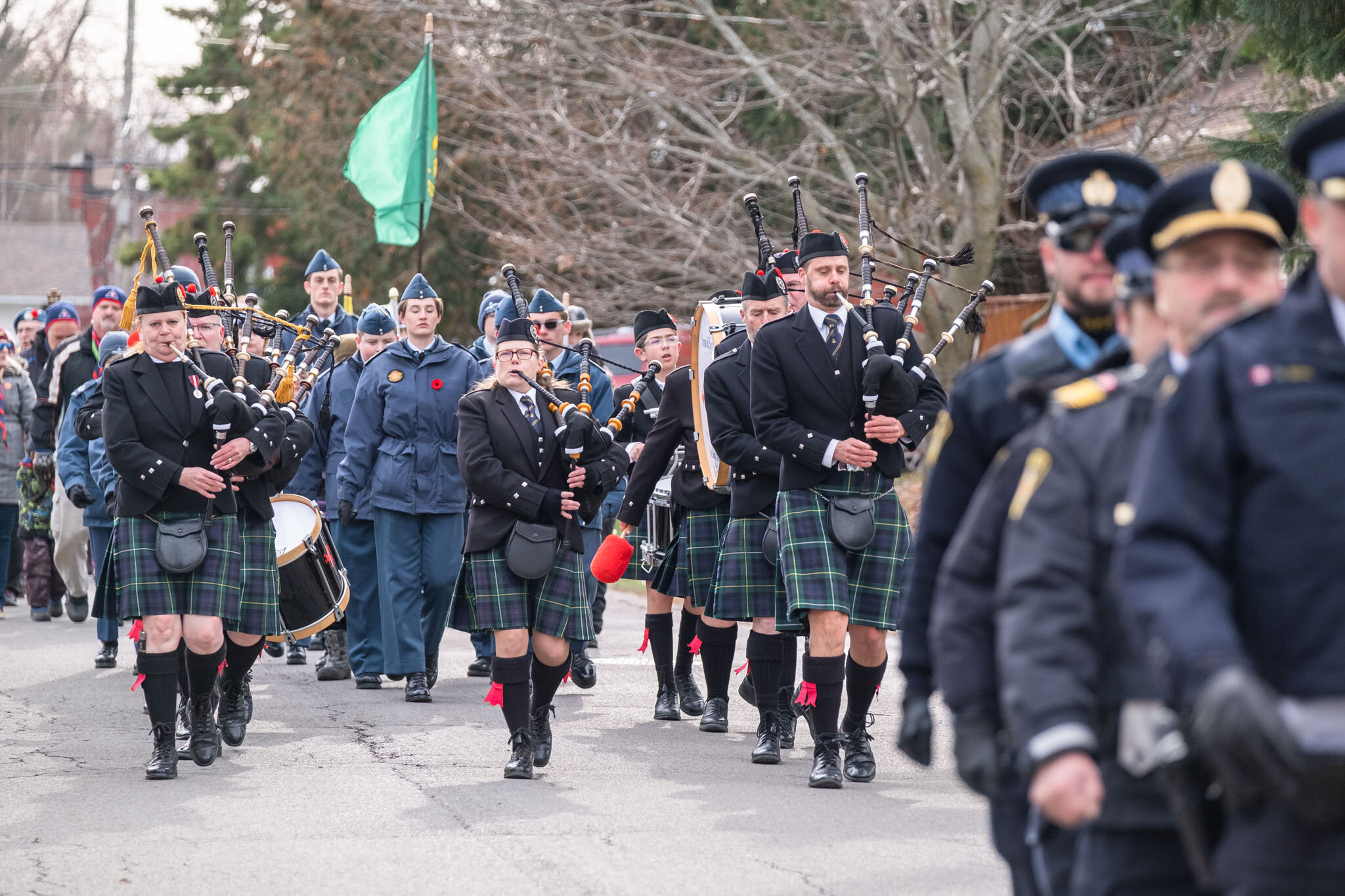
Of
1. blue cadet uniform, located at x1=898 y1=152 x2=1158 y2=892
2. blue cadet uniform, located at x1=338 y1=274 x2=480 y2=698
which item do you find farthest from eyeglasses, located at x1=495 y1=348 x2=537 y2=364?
blue cadet uniform, located at x1=898 y1=152 x2=1158 y2=892

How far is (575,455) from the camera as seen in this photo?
7723 mm

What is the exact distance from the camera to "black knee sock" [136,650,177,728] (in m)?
7.31

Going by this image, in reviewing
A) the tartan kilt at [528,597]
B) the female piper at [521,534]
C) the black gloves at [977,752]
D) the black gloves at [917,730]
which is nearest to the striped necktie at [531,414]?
the female piper at [521,534]

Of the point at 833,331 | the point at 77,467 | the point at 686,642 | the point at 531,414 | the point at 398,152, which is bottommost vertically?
the point at 686,642

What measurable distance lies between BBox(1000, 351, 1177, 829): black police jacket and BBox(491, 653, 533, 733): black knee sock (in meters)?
4.36

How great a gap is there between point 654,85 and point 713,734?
11.2 metres

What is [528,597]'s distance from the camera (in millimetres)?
7523

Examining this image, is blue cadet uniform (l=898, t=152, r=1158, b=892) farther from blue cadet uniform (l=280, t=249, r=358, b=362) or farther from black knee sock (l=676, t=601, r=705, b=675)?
blue cadet uniform (l=280, t=249, r=358, b=362)

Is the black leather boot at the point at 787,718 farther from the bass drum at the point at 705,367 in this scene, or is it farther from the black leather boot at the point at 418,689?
the black leather boot at the point at 418,689

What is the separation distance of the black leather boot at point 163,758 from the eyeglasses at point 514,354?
2.13 m

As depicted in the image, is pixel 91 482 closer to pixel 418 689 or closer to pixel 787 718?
pixel 418 689

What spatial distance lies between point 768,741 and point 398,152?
8.43 meters

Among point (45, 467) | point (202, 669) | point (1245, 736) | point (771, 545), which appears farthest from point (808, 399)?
point (45, 467)

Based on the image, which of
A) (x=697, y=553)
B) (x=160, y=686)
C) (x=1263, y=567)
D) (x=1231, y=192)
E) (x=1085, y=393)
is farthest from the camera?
(x=697, y=553)
